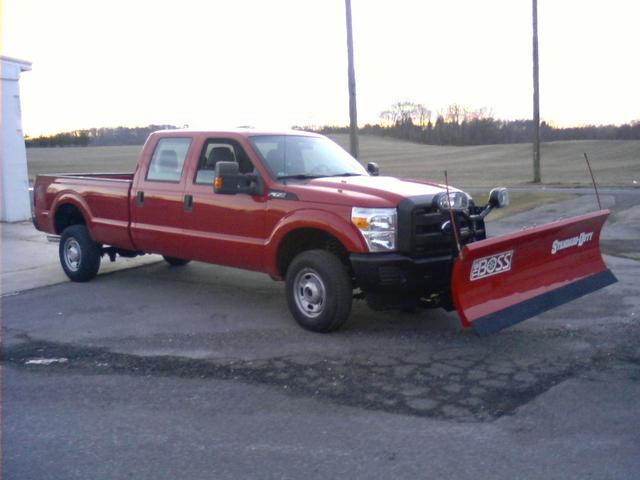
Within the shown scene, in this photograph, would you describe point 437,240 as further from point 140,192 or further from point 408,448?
point 140,192

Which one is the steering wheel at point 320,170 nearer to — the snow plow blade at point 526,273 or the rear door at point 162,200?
the rear door at point 162,200

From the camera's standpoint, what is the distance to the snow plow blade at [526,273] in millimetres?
6762

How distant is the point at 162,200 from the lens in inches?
360

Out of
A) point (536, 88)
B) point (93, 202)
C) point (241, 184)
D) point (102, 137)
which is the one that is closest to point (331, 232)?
point (241, 184)

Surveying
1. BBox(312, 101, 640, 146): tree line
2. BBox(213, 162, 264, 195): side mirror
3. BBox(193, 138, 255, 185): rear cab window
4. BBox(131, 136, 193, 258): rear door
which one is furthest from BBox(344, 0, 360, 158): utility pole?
BBox(312, 101, 640, 146): tree line

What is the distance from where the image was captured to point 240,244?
8297 mm

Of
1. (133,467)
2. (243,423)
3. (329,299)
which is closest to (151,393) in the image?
(243,423)

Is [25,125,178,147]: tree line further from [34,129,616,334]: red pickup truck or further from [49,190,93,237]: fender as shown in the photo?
[34,129,616,334]: red pickup truck

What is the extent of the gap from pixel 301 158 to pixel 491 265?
8.54 feet

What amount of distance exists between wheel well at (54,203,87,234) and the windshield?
3.41m

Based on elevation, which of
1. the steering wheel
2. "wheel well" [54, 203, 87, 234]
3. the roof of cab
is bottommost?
"wheel well" [54, 203, 87, 234]

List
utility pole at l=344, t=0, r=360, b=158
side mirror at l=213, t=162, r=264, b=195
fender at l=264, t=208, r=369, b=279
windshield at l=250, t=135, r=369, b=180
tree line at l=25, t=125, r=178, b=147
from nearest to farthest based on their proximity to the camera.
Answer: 1. fender at l=264, t=208, r=369, b=279
2. side mirror at l=213, t=162, r=264, b=195
3. windshield at l=250, t=135, r=369, b=180
4. utility pole at l=344, t=0, r=360, b=158
5. tree line at l=25, t=125, r=178, b=147

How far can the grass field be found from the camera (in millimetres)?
47906

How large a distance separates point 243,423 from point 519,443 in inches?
69.9
